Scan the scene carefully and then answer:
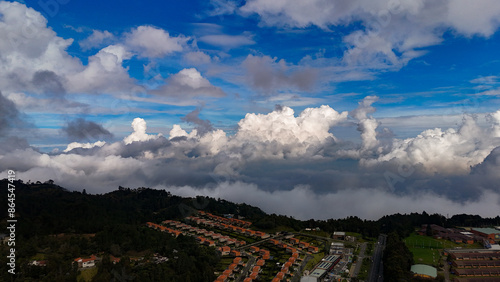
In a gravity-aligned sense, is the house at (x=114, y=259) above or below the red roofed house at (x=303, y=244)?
above

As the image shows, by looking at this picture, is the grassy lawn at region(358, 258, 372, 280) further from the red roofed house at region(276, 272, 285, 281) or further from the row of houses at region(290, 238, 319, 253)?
the red roofed house at region(276, 272, 285, 281)

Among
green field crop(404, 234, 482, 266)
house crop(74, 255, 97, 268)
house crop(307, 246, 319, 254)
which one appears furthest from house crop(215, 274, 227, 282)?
green field crop(404, 234, 482, 266)

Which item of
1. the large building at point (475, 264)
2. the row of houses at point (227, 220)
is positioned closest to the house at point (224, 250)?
the row of houses at point (227, 220)

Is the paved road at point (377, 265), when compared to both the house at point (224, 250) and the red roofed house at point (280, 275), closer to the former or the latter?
the red roofed house at point (280, 275)

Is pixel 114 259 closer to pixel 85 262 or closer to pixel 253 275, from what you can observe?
pixel 85 262

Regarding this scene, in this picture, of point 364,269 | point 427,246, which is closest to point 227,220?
point 364,269
